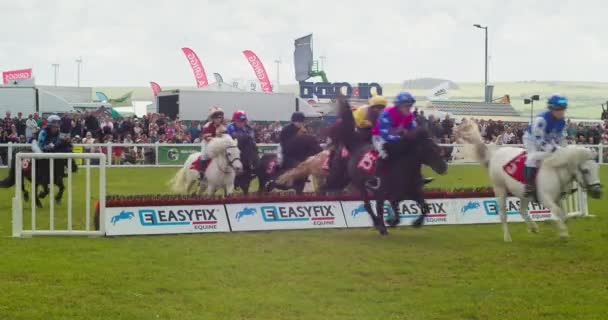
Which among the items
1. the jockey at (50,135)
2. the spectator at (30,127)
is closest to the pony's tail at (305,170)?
the jockey at (50,135)

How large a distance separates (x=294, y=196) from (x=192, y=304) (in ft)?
21.5

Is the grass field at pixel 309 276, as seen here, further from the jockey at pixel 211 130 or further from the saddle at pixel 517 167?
the jockey at pixel 211 130

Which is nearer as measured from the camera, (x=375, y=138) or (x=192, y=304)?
A: (x=192, y=304)

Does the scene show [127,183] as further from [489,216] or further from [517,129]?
[517,129]

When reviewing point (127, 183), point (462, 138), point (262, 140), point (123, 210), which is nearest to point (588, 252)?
point (462, 138)

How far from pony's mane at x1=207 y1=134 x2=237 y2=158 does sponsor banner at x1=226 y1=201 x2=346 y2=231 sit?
6.65 ft

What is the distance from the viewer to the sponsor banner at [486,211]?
15891mm

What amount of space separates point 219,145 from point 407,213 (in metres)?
3.62

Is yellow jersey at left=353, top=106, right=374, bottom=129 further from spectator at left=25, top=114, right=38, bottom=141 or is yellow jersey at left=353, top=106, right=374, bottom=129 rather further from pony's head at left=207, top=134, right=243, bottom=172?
spectator at left=25, top=114, right=38, bottom=141

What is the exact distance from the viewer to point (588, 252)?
12.2 metres

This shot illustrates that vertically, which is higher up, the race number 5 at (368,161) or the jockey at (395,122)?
the jockey at (395,122)

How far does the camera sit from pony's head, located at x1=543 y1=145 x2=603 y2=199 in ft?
42.1

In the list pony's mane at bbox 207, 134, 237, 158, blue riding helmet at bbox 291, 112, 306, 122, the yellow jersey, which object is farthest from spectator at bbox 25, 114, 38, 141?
the yellow jersey

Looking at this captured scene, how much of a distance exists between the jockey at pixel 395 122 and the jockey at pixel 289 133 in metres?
3.61
